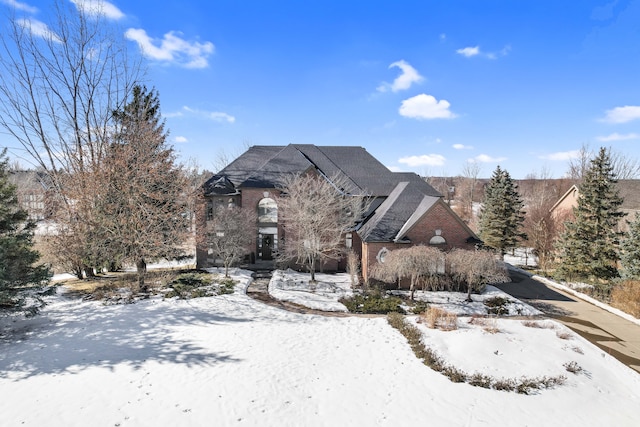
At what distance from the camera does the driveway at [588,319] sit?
519 inches

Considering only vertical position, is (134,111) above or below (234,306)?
above

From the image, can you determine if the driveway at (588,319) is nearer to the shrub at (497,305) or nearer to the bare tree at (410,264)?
the shrub at (497,305)

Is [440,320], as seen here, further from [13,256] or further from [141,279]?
[13,256]

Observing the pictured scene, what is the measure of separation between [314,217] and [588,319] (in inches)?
644

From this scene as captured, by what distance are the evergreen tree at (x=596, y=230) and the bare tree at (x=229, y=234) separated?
24.8m

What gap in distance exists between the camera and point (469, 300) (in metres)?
18.1

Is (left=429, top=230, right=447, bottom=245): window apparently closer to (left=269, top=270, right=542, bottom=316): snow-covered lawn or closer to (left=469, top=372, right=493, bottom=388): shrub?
(left=269, top=270, right=542, bottom=316): snow-covered lawn

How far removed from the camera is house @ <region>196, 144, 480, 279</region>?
20391 millimetres

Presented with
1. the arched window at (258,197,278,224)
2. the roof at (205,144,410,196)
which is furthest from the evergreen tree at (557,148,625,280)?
the arched window at (258,197,278,224)

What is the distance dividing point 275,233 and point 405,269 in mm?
12080

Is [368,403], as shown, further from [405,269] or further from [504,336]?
[405,269]

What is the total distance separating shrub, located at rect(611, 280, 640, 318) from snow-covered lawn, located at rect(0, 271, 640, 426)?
7.21 metres

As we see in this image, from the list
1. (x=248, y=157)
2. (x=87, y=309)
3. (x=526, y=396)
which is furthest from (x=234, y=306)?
(x=248, y=157)

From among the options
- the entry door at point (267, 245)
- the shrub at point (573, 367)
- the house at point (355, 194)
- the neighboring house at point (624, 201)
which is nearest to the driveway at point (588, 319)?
the shrub at point (573, 367)
